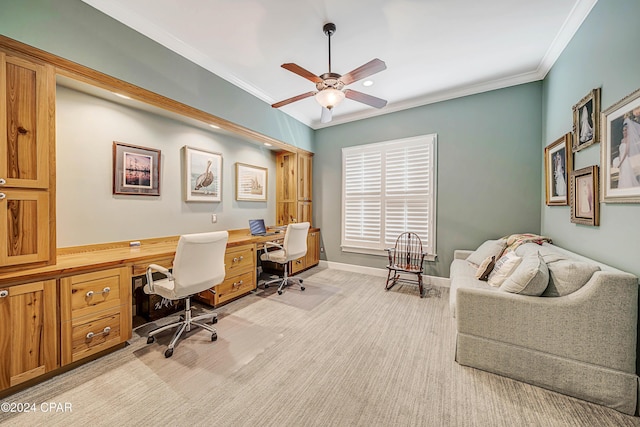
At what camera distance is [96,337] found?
1.93m

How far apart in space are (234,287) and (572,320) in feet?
10.7

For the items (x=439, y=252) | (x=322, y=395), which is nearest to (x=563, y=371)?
(x=322, y=395)

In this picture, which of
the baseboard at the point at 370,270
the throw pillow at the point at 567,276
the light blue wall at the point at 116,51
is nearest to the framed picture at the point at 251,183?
the light blue wall at the point at 116,51

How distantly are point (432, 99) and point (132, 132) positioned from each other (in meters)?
4.28

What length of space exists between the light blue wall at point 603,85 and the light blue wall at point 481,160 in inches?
19.8

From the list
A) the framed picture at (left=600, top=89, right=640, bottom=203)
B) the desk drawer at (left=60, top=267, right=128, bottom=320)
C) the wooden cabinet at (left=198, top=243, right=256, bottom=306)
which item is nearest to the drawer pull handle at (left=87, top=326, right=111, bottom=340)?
the desk drawer at (left=60, top=267, right=128, bottom=320)

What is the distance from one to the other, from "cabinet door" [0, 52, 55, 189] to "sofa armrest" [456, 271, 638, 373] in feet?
11.4

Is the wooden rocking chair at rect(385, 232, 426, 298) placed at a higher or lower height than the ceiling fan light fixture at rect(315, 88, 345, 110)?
lower

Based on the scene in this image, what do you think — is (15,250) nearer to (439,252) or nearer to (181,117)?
(181,117)

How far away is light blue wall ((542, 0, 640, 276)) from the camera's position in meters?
1.60

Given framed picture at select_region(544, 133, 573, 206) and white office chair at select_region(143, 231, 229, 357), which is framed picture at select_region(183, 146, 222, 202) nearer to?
white office chair at select_region(143, 231, 229, 357)

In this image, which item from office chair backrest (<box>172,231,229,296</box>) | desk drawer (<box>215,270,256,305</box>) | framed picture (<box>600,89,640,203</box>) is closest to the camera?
framed picture (<box>600,89,640,203</box>)

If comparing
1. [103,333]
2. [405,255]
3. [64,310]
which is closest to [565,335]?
[405,255]

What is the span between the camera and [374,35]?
2461 millimetres
